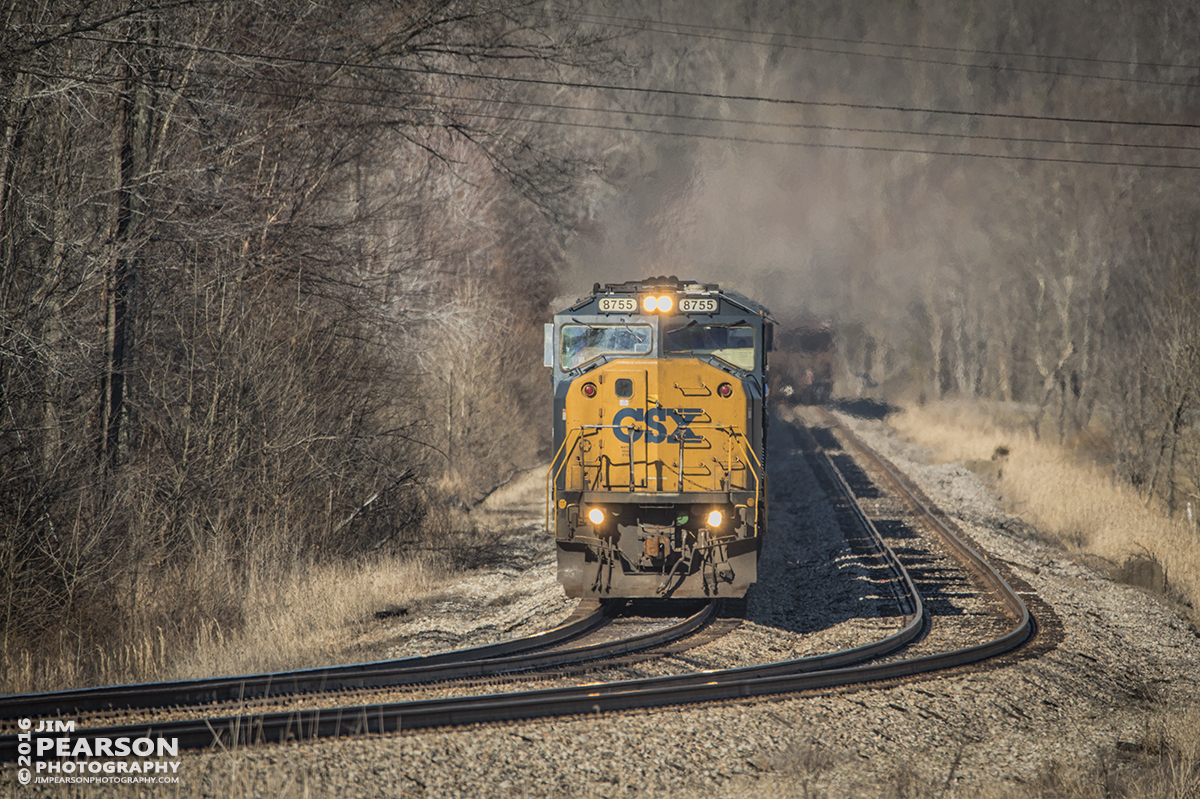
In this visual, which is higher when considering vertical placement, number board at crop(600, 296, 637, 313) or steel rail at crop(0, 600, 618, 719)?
number board at crop(600, 296, 637, 313)

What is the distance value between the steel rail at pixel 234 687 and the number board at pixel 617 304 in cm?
381

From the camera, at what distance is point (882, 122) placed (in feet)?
218

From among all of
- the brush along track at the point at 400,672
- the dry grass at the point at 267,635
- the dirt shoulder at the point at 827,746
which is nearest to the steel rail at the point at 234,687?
the brush along track at the point at 400,672

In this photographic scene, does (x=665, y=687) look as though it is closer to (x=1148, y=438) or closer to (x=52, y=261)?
(x=52, y=261)

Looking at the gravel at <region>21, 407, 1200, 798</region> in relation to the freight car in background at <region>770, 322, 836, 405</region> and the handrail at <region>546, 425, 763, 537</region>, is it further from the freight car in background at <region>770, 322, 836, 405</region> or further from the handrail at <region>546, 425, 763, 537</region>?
the freight car in background at <region>770, 322, 836, 405</region>

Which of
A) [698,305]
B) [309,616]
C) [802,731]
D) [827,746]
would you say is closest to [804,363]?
[698,305]

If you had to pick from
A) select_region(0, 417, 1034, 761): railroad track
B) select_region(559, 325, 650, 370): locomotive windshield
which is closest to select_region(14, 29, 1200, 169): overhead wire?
select_region(559, 325, 650, 370): locomotive windshield

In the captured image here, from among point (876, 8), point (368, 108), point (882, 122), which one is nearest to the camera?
point (368, 108)

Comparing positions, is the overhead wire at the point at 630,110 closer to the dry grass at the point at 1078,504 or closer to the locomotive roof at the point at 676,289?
the locomotive roof at the point at 676,289

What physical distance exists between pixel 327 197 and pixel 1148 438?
19323 millimetres

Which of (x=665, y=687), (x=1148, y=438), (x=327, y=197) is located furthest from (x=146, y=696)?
(x=1148, y=438)

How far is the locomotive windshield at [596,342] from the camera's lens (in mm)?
10367

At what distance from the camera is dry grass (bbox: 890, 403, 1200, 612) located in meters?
14.4

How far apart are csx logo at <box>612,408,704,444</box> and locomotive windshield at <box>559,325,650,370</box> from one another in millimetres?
743
